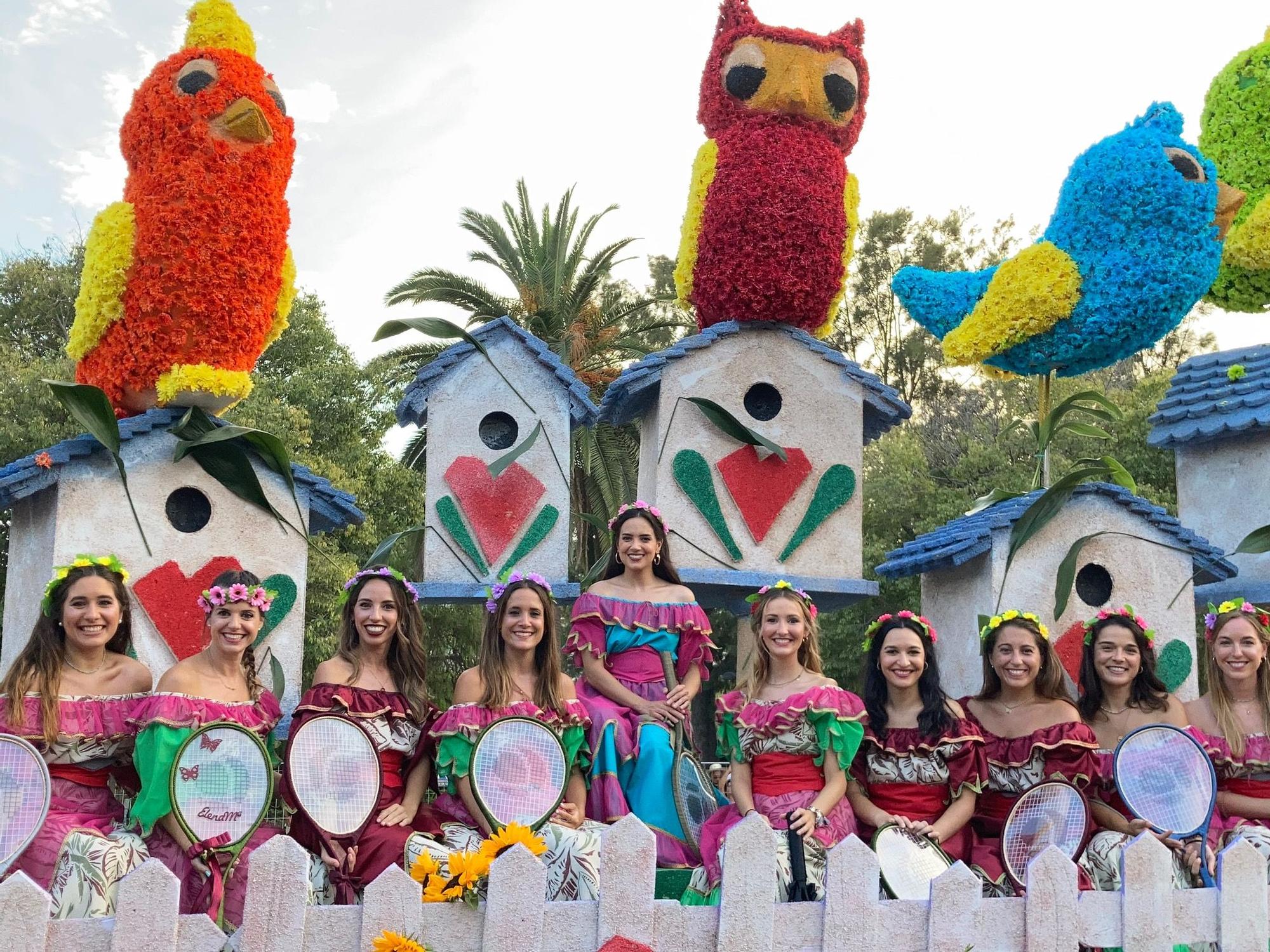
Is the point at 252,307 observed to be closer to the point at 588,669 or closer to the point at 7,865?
the point at 588,669

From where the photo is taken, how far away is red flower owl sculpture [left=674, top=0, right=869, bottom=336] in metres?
8.94

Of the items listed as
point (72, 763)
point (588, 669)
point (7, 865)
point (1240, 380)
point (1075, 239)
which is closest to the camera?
point (7, 865)

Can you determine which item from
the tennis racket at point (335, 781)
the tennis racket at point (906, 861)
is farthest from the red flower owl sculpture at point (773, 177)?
the tennis racket at point (335, 781)

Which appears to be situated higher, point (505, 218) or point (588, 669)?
point (505, 218)

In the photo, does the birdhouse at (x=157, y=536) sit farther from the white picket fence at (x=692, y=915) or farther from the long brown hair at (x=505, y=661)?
the white picket fence at (x=692, y=915)

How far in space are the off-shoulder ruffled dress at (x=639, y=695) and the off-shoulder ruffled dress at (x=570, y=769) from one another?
365mm

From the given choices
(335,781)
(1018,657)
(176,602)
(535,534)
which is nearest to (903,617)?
(1018,657)

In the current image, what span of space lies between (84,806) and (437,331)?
154 inches

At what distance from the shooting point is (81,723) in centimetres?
526

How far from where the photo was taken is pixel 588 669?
6.83 meters

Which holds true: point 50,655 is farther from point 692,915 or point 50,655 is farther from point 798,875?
point 798,875

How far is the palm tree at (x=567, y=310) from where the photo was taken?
62.8ft

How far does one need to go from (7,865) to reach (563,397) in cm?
506

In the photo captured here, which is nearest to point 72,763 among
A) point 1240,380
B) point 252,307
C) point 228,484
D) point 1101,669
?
point 228,484
